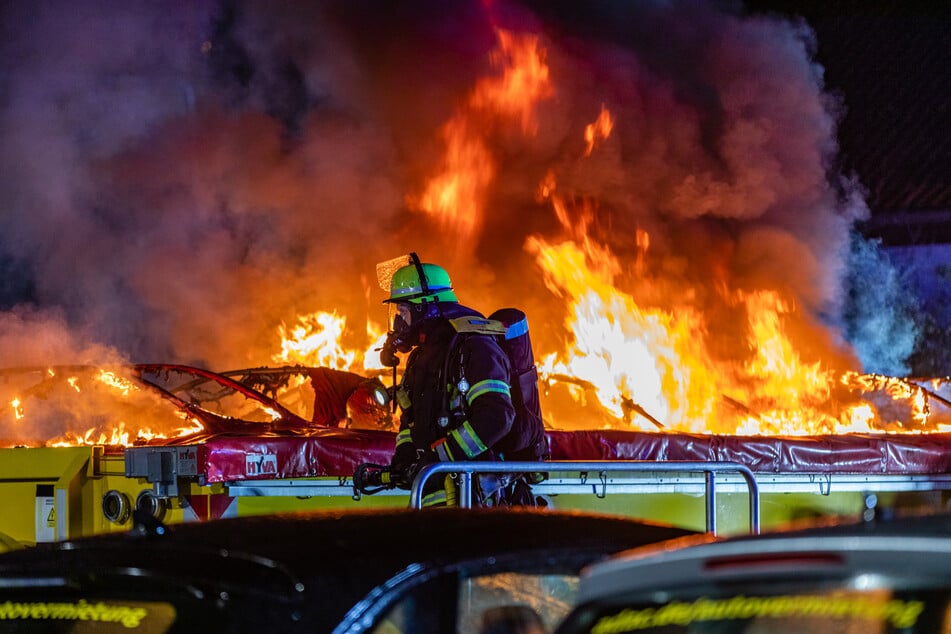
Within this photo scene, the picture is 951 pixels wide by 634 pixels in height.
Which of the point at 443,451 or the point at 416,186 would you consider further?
the point at 416,186

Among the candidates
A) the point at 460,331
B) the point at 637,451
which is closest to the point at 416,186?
the point at 637,451

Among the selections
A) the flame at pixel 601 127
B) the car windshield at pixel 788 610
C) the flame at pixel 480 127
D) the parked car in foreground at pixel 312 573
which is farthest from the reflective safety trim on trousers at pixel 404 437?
the flame at pixel 601 127

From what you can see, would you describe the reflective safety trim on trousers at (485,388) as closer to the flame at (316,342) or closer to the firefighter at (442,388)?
the firefighter at (442,388)

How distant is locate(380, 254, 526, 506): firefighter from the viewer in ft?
17.6

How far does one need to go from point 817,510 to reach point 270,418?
3546 mm

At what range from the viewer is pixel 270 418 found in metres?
8.17

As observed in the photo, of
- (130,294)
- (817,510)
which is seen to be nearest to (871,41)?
(130,294)

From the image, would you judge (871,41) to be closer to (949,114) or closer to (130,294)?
(949,114)

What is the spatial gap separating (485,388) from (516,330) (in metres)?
0.65

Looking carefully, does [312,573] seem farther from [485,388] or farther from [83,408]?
[83,408]

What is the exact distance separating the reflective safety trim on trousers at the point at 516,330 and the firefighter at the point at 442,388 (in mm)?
241

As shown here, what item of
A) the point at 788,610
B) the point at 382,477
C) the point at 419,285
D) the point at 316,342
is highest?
the point at 316,342

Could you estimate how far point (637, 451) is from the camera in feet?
23.1

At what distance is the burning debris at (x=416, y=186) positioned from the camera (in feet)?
46.1
